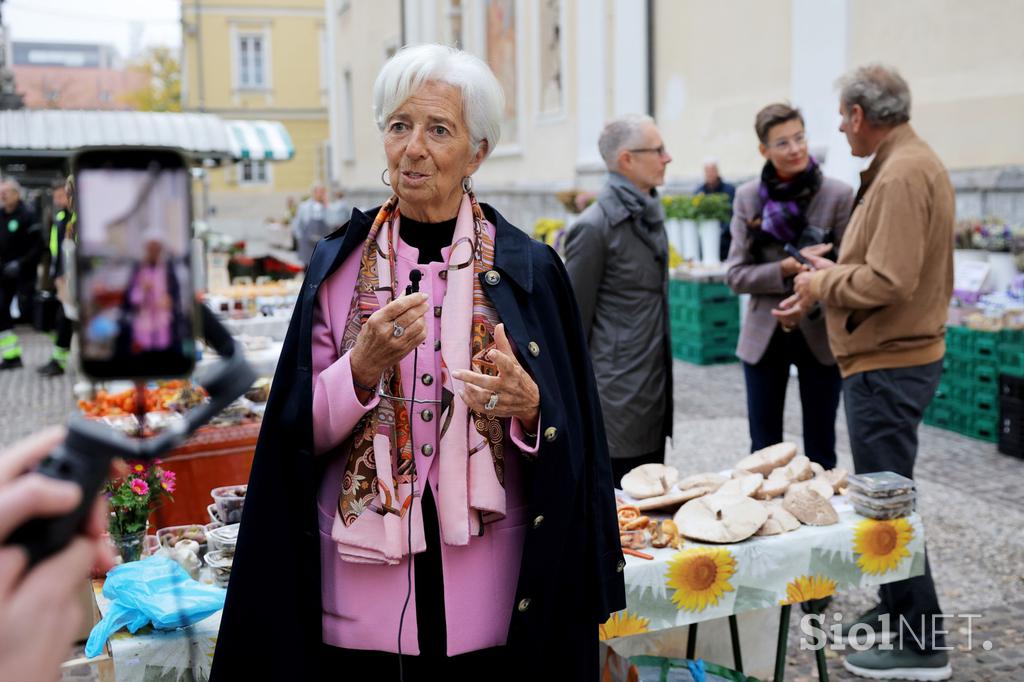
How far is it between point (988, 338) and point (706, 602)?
475cm

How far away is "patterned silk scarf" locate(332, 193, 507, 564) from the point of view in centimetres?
198

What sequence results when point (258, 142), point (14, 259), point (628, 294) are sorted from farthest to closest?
point (258, 142) < point (14, 259) < point (628, 294)

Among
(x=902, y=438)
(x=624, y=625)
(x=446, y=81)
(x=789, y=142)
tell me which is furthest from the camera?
(x=789, y=142)

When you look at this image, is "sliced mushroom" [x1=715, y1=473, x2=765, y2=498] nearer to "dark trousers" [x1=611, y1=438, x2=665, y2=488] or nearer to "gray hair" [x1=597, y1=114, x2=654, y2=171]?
"dark trousers" [x1=611, y1=438, x2=665, y2=488]

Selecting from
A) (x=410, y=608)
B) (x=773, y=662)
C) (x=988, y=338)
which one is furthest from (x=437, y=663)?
(x=988, y=338)

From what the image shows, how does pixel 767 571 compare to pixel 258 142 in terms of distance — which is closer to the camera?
pixel 767 571

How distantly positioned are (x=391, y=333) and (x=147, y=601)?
1.26 metres

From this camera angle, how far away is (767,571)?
122 inches

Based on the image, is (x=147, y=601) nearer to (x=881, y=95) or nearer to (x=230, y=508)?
(x=230, y=508)

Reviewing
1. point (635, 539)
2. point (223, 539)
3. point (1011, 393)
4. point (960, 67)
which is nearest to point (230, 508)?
point (223, 539)

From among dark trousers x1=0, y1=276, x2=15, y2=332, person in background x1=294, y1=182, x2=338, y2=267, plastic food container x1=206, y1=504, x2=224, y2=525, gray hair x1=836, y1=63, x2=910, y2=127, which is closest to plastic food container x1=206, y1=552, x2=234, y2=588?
plastic food container x1=206, y1=504, x2=224, y2=525

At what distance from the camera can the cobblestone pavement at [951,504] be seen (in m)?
3.87

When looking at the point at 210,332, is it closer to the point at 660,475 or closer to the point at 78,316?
the point at 78,316

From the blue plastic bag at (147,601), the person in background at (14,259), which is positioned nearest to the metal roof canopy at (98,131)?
the person in background at (14,259)
